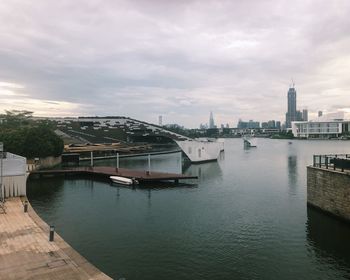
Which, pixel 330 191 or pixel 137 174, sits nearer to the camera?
pixel 330 191

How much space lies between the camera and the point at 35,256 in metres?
18.2

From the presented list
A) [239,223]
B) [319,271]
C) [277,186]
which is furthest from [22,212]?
[277,186]

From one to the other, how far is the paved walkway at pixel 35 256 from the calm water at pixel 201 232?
10.6 ft

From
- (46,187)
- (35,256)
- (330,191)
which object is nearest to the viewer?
(35,256)

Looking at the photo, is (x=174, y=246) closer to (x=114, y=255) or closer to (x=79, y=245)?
(x=114, y=255)

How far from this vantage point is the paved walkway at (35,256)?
15.9m

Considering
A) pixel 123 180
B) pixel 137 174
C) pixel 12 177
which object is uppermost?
pixel 12 177

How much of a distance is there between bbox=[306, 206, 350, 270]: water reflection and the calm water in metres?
0.07

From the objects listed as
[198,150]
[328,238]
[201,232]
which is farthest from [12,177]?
[198,150]

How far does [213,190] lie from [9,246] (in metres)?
33.1

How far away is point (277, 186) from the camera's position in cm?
4991

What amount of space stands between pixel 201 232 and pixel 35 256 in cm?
1435

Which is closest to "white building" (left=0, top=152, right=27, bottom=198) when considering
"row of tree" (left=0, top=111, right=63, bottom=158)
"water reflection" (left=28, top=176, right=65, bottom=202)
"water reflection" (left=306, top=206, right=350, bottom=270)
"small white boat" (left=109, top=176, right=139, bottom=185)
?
"water reflection" (left=28, top=176, right=65, bottom=202)

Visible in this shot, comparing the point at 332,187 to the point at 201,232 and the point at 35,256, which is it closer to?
the point at 201,232
